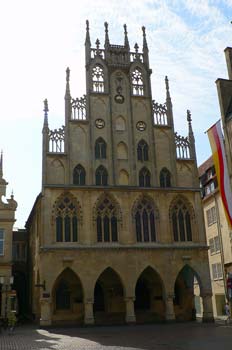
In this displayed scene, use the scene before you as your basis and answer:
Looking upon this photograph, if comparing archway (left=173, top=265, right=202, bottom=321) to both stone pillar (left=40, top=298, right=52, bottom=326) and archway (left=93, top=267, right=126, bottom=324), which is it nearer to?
archway (left=93, top=267, right=126, bottom=324)

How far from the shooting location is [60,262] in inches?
1324

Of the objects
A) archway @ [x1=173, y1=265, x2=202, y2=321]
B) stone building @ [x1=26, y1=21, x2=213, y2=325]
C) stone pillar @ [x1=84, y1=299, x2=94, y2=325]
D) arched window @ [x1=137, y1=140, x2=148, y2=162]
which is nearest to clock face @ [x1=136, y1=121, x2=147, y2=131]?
stone building @ [x1=26, y1=21, x2=213, y2=325]

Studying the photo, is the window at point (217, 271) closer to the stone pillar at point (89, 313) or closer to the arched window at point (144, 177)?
the arched window at point (144, 177)

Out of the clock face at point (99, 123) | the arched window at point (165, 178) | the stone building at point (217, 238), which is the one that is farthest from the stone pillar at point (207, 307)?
the clock face at point (99, 123)

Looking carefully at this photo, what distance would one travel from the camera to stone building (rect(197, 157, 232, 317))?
42.2 metres

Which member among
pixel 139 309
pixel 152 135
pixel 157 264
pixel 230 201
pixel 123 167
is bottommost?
pixel 139 309

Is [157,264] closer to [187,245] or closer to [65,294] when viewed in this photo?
[187,245]

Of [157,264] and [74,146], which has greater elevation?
[74,146]

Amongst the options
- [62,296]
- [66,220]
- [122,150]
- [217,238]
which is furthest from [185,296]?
[122,150]

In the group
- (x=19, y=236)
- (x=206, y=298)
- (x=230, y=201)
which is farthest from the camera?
(x=19, y=236)

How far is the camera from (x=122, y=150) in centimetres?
3834

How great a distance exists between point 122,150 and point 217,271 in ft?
57.2

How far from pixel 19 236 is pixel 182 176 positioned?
972 inches

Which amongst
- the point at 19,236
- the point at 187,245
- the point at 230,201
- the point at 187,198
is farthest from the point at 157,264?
the point at 19,236
